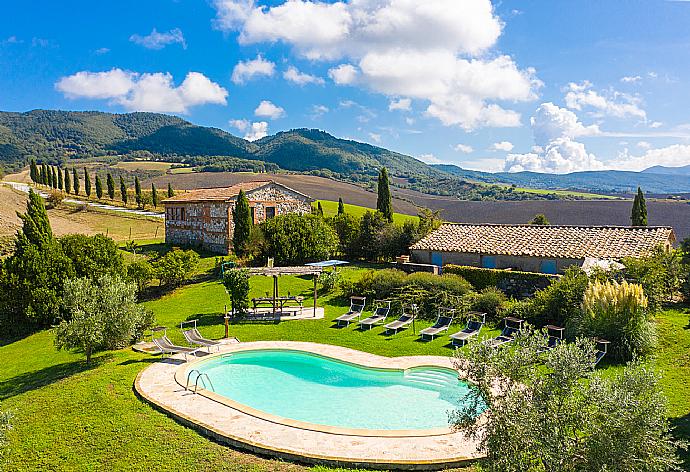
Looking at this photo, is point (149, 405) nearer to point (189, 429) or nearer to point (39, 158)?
point (189, 429)

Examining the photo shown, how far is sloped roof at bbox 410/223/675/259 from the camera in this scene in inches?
890

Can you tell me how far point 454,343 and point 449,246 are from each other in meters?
11.4

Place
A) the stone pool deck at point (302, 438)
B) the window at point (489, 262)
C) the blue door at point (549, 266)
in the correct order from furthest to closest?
1. the window at point (489, 262)
2. the blue door at point (549, 266)
3. the stone pool deck at point (302, 438)

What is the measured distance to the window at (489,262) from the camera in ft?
81.7

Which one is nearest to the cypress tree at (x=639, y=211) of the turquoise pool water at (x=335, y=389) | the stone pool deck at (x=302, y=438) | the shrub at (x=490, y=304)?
the shrub at (x=490, y=304)

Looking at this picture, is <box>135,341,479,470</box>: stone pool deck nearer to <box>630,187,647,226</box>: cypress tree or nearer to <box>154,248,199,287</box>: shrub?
<box>154,248,199,287</box>: shrub

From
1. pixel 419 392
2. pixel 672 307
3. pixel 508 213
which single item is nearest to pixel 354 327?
pixel 419 392

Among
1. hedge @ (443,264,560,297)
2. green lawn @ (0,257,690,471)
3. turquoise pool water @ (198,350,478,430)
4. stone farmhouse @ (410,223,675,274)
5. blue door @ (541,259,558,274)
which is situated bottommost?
turquoise pool water @ (198,350,478,430)

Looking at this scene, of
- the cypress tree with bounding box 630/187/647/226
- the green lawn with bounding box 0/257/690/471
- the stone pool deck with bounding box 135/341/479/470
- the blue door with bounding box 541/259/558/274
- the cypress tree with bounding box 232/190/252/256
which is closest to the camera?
the stone pool deck with bounding box 135/341/479/470

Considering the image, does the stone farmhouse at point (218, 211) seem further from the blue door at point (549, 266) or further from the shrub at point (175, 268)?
the blue door at point (549, 266)

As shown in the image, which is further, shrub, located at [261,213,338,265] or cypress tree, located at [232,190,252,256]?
cypress tree, located at [232,190,252,256]

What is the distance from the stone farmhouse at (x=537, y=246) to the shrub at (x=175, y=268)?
539 inches

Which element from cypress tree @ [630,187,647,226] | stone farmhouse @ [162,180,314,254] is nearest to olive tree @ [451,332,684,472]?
stone farmhouse @ [162,180,314,254]

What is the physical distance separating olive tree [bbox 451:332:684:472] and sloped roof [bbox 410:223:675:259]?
1825 cm
